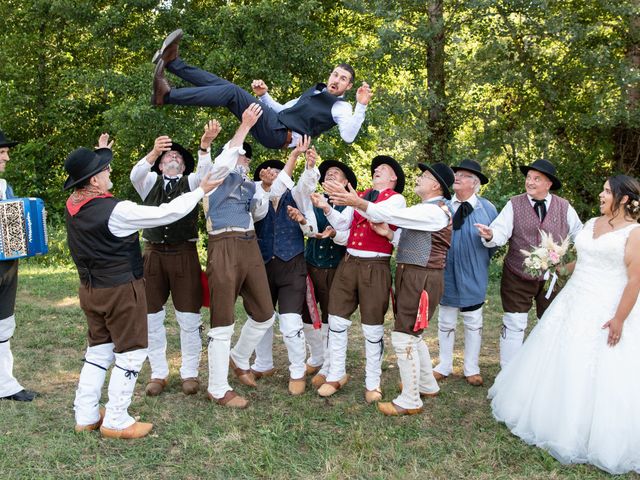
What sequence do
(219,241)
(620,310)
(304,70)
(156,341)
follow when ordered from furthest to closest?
(304,70) < (156,341) < (219,241) < (620,310)

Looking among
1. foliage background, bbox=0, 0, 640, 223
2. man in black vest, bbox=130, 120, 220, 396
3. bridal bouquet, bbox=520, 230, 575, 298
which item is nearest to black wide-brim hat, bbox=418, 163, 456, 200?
bridal bouquet, bbox=520, 230, 575, 298

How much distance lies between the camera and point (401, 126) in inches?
563

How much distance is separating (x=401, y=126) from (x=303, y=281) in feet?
29.9

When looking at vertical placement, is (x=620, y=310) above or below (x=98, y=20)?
below

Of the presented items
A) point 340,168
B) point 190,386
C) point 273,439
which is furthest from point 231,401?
point 340,168

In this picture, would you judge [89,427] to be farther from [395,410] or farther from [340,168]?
[340,168]

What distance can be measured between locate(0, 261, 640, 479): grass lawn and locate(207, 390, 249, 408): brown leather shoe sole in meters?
0.07

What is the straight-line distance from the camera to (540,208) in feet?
19.6

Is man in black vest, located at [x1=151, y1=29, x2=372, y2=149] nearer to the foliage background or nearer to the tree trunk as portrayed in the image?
the foliage background

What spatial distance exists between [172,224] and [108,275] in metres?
1.02

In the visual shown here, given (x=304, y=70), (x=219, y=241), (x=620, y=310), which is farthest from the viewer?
(x=304, y=70)

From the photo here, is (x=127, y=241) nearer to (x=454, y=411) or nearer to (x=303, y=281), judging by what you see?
(x=303, y=281)

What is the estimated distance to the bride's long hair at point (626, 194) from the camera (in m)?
4.59

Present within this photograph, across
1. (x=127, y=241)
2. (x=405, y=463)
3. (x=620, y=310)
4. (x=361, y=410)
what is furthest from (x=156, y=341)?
(x=620, y=310)
